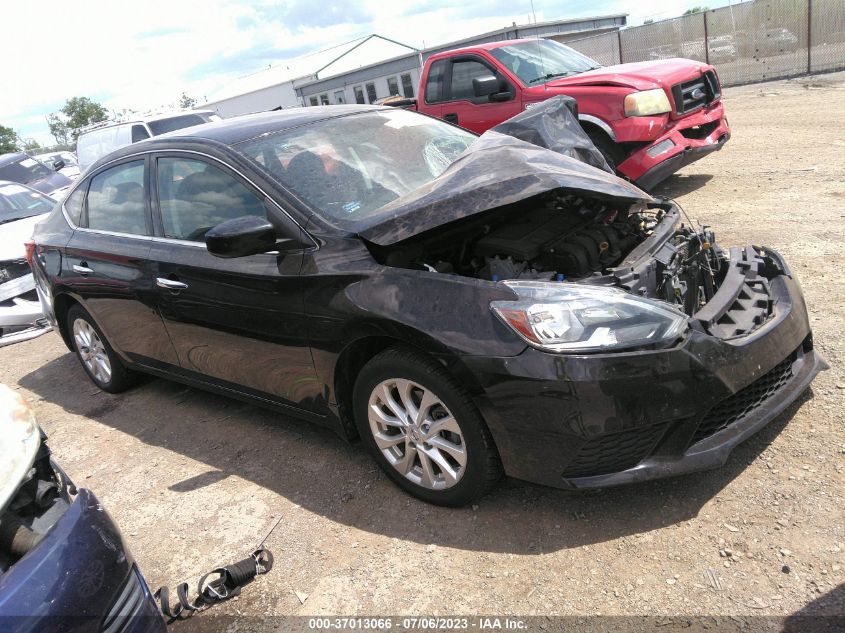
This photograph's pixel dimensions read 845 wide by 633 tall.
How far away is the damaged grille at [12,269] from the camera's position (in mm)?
7180

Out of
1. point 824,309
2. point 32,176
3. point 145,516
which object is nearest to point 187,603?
point 145,516

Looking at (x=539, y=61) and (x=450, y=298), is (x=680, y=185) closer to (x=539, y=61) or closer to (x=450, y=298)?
(x=539, y=61)

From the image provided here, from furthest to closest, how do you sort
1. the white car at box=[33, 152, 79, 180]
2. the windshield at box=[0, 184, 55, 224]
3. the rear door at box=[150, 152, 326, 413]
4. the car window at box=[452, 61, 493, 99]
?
the white car at box=[33, 152, 79, 180], the windshield at box=[0, 184, 55, 224], the car window at box=[452, 61, 493, 99], the rear door at box=[150, 152, 326, 413]

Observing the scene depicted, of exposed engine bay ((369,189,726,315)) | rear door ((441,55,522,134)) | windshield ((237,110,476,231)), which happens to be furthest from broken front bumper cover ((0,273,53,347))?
exposed engine bay ((369,189,726,315))

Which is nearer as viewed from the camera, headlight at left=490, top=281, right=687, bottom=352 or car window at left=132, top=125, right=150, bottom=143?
headlight at left=490, top=281, right=687, bottom=352

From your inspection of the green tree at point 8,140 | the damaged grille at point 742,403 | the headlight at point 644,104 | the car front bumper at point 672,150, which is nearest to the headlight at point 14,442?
the damaged grille at point 742,403

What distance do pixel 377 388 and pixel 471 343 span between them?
60cm

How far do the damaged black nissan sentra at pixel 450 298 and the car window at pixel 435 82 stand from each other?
4.50 meters

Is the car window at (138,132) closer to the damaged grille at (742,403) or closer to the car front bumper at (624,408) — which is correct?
the car front bumper at (624,408)

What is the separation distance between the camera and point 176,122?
43.7 ft

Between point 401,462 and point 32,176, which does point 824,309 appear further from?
point 32,176

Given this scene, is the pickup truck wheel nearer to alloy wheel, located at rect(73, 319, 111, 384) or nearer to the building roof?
alloy wheel, located at rect(73, 319, 111, 384)

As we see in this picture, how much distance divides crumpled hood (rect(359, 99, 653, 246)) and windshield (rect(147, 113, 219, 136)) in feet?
36.4

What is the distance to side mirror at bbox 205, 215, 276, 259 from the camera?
9.90 ft
